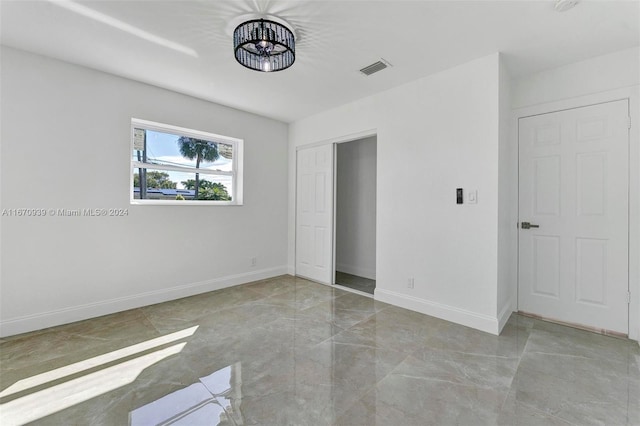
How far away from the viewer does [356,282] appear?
4445 mm

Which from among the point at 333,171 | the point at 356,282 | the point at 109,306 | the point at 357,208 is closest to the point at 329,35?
the point at 333,171

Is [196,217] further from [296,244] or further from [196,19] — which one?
[196,19]

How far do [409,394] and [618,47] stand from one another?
135 inches

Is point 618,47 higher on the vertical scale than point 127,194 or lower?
higher

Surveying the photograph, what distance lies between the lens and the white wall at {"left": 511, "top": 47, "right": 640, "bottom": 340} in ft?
8.15

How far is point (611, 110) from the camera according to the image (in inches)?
102

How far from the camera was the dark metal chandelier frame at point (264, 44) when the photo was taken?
81.2 inches

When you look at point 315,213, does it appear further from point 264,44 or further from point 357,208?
point 264,44

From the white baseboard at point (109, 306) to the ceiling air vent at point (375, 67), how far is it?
10.6ft

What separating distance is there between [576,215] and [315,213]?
3.11 metres

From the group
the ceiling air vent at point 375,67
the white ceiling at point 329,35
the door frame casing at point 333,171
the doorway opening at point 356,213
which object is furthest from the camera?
the doorway opening at point 356,213

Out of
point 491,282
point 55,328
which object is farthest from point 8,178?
point 491,282

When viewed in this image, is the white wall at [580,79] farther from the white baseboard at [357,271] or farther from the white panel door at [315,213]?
the white baseboard at [357,271]

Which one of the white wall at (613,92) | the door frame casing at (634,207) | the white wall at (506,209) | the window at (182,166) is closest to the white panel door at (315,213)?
the window at (182,166)
